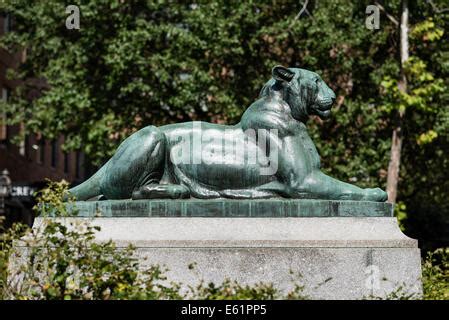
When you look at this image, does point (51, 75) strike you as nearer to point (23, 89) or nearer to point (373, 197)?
point (23, 89)

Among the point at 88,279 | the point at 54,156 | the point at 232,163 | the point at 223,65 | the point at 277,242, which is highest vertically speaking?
the point at 223,65

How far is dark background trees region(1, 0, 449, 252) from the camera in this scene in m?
24.0

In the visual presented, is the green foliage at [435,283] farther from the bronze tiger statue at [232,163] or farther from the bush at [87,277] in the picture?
the bronze tiger statue at [232,163]

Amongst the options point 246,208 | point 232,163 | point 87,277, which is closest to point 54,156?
point 232,163

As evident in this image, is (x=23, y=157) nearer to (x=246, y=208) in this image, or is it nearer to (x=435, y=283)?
(x=246, y=208)

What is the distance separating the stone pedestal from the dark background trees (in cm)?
1490

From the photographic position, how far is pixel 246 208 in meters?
8.45

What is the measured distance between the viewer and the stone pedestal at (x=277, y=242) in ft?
26.8

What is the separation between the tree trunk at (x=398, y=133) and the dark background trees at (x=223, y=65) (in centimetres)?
41

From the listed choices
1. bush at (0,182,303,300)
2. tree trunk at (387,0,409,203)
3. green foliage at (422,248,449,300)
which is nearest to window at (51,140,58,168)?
tree trunk at (387,0,409,203)

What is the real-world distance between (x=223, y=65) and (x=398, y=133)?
5.40 metres

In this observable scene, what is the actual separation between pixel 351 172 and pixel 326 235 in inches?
610

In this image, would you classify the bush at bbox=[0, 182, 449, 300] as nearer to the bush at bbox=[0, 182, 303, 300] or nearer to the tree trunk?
the bush at bbox=[0, 182, 303, 300]
